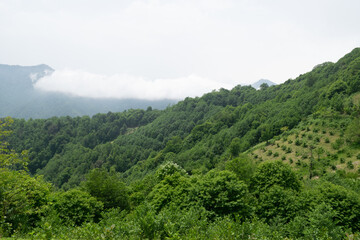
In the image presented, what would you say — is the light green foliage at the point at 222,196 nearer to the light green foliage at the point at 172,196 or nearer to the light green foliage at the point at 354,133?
the light green foliage at the point at 172,196

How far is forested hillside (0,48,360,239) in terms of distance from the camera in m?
11.6

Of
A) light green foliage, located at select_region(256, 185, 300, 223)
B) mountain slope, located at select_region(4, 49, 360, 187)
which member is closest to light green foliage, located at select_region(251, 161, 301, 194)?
light green foliage, located at select_region(256, 185, 300, 223)

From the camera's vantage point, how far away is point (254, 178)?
26734mm

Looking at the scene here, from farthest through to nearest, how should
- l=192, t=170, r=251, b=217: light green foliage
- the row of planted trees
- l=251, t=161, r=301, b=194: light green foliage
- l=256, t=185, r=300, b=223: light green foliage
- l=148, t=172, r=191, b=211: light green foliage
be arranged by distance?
l=251, t=161, r=301, b=194: light green foliage
l=148, t=172, r=191, b=211: light green foliage
l=192, t=170, r=251, b=217: light green foliage
l=256, t=185, r=300, b=223: light green foliage
the row of planted trees

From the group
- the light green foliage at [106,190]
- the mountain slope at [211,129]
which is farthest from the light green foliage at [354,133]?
the light green foliage at [106,190]

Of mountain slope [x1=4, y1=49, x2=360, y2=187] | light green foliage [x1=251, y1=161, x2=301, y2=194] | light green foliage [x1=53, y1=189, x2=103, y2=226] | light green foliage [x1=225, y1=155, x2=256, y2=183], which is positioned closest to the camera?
light green foliage [x1=53, y1=189, x2=103, y2=226]

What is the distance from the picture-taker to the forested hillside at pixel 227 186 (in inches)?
456

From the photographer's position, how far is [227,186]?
20828 millimetres

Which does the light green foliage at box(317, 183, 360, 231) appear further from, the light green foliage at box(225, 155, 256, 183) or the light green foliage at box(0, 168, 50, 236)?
the light green foliage at box(0, 168, 50, 236)

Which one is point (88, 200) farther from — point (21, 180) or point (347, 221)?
point (347, 221)

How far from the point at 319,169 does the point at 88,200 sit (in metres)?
39.8

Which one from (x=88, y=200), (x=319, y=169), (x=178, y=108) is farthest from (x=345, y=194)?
(x=178, y=108)

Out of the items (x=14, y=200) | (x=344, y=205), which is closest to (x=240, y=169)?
(x=344, y=205)

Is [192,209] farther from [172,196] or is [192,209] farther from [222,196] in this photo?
[172,196]
